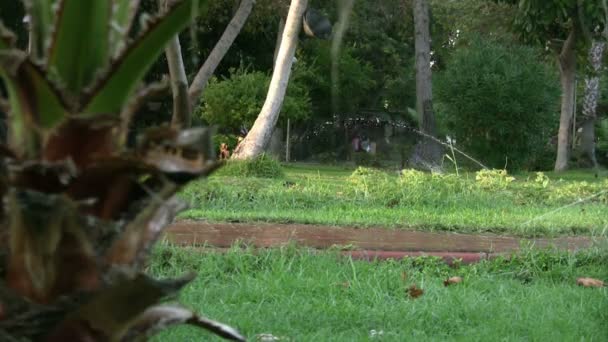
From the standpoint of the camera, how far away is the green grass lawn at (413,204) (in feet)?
20.4

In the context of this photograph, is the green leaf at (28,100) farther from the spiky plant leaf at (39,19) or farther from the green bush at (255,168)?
the green bush at (255,168)

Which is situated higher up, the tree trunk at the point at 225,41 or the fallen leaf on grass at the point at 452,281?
the tree trunk at the point at 225,41

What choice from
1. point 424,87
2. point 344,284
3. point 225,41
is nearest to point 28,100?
point 344,284

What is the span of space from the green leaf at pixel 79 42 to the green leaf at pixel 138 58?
0.05 m

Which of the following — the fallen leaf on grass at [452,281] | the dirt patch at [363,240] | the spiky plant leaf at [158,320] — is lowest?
the fallen leaf on grass at [452,281]

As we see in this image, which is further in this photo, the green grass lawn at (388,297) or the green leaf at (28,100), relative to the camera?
the green grass lawn at (388,297)

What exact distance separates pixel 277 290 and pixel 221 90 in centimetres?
1716

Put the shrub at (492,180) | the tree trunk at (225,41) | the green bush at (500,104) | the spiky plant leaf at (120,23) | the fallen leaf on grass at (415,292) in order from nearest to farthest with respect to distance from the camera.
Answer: the spiky plant leaf at (120,23)
the fallen leaf on grass at (415,292)
the shrub at (492,180)
the tree trunk at (225,41)
the green bush at (500,104)

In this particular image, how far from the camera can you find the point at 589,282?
14.1 ft

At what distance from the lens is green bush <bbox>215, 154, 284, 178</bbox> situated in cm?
1190

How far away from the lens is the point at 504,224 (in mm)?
6336

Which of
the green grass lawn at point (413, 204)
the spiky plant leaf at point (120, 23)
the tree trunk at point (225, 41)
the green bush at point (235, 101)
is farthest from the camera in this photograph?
the green bush at point (235, 101)

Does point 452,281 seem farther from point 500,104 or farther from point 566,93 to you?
point 566,93

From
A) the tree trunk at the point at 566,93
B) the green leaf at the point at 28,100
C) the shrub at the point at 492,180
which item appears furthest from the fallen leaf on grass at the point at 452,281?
the tree trunk at the point at 566,93
